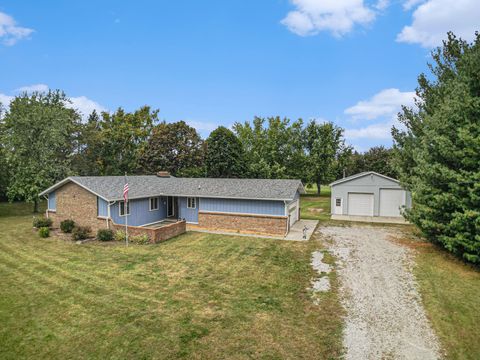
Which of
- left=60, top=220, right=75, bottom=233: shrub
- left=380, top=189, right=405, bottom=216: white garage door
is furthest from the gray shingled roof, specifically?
left=380, top=189, right=405, bottom=216: white garage door

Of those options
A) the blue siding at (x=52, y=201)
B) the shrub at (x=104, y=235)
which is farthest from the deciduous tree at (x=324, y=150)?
the blue siding at (x=52, y=201)

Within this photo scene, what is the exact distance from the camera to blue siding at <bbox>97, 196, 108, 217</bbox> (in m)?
17.8

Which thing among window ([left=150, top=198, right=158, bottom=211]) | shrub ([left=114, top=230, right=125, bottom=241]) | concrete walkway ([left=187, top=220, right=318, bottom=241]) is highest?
window ([left=150, top=198, right=158, bottom=211])

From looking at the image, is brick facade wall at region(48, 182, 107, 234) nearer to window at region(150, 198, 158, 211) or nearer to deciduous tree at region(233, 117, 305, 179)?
window at region(150, 198, 158, 211)

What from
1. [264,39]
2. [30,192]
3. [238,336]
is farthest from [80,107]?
[238,336]

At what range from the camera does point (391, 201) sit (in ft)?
81.2

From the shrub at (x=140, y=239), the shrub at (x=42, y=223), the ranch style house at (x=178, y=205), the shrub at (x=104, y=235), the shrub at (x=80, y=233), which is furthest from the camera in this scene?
the shrub at (x=42, y=223)

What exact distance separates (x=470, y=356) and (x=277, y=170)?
110ft

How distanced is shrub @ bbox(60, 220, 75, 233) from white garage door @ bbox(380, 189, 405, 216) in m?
25.0

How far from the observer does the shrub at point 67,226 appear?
1870 centimetres

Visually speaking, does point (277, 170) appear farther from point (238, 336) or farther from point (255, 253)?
point (238, 336)

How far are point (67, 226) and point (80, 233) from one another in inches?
96.8

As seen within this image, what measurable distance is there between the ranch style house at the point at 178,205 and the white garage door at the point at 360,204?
666cm

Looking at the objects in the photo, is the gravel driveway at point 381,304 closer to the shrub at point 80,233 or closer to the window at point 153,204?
the window at point 153,204
